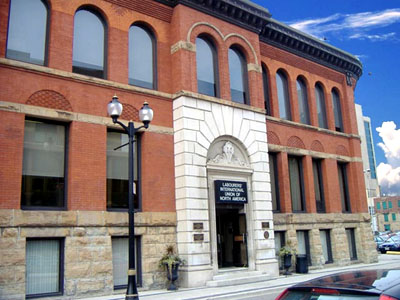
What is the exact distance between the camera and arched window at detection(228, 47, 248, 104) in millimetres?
20812

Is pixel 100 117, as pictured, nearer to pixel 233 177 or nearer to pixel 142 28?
pixel 142 28

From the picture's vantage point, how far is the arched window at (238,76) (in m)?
20.8

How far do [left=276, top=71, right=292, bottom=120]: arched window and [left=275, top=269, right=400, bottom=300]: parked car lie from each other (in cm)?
1951

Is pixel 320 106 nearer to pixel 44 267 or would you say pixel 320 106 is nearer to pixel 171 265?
pixel 171 265

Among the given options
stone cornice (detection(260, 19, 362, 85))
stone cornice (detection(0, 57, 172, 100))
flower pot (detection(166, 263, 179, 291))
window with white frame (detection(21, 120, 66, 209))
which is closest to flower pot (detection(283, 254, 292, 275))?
flower pot (detection(166, 263, 179, 291))

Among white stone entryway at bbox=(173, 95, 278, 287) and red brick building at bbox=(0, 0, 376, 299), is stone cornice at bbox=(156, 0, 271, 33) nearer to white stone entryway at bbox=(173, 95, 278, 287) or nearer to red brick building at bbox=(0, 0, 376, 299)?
red brick building at bbox=(0, 0, 376, 299)

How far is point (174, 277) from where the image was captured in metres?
16.2

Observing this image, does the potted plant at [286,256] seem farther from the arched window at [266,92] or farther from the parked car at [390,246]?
the parked car at [390,246]

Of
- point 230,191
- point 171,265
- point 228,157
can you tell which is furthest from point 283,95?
point 171,265

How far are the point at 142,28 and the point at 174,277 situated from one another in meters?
10.3

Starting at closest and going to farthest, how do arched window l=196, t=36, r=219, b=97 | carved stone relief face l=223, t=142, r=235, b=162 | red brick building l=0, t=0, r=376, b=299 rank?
red brick building l=0, t=0, r=376, b=299 < carved stone relief face l=223, t=142, r=235, b=162 < arched window l=196, t=36, r=219, b=97

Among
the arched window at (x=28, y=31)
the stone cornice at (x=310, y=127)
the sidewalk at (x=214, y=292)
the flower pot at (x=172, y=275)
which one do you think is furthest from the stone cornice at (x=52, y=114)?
the stone cornice at (x=310, y=127)

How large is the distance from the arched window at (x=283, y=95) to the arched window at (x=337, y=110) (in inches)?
184

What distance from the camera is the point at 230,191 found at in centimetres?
1859
